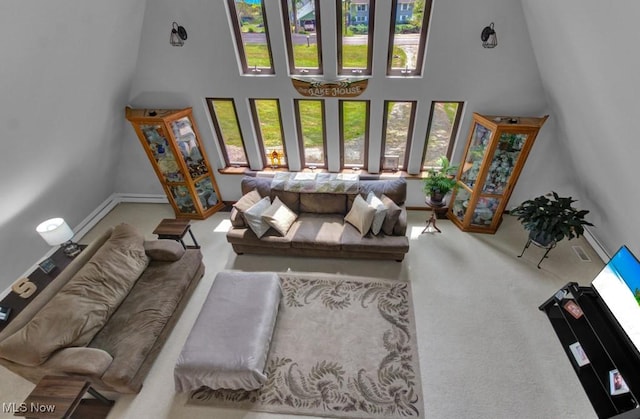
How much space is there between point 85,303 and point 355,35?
4.23 meters

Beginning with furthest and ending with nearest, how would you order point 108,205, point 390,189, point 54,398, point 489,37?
point 108,205, point 390,189, point 489,37, point 54,398

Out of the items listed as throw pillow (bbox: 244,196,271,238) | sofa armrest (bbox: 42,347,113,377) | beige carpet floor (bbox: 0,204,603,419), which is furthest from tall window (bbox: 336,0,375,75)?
sofa armrest (bbox: 42,347,113,377)

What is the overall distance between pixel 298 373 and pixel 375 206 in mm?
2198

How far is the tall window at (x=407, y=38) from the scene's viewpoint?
135 inches

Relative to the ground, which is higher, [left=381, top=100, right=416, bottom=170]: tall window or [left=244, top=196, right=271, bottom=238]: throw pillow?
[left=381, top=100, right=416, bottom=170]: tall window

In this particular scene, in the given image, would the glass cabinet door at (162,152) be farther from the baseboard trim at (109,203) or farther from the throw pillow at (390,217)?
the throw pillow at (390,217)

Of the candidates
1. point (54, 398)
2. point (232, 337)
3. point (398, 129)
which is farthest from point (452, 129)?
point (54, 398)

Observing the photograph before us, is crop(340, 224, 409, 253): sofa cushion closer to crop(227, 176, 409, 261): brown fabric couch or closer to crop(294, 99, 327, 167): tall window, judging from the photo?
crop(227, 176, 409, 261): brown fabric couch

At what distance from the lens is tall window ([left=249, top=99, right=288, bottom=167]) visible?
436cm

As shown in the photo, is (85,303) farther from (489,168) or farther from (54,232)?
(489,168)

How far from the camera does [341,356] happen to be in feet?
9.95

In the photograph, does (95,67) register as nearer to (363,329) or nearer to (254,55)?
(254,55)

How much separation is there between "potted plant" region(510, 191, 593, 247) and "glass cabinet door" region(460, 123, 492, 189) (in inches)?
29.9

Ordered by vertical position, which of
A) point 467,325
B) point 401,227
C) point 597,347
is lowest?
point 467,325
